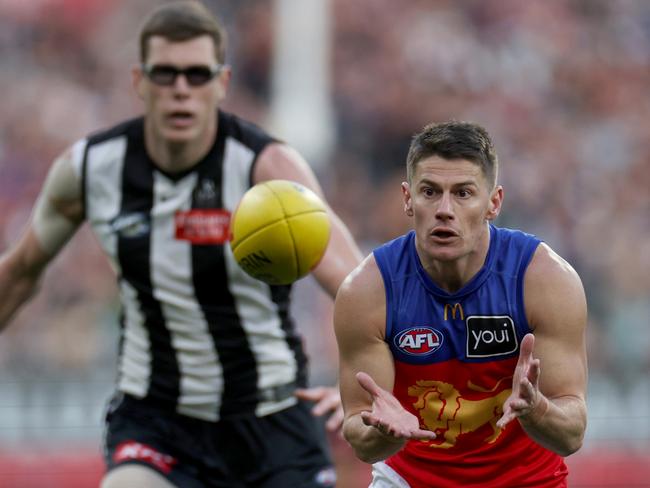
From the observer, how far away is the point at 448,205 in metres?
4.35

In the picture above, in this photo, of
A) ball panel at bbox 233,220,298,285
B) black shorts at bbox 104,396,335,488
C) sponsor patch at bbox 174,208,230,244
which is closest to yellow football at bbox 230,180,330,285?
ball panel at bbox 233,220,298,285

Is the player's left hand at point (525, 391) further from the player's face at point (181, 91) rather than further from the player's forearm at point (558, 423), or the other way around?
the player's face at point (181, 91)

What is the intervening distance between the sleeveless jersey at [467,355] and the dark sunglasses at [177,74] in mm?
1675

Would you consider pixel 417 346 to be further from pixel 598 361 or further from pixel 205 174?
pixel 598 361

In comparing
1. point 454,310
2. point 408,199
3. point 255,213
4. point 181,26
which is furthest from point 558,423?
point 181,26

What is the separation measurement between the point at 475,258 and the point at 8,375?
725cm

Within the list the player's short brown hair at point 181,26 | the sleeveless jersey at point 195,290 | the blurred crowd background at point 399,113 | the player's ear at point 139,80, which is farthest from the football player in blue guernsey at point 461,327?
the blurred crowd background at point 399,113

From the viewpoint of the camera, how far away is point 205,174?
19.6 feet

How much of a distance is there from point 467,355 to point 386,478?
2.32 ft

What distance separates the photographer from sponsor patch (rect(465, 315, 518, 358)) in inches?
179

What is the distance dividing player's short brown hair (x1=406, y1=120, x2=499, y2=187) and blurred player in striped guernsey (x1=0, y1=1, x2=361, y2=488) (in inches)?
49.1

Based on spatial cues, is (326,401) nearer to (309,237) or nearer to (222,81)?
(309,237)

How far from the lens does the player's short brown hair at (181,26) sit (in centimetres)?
604

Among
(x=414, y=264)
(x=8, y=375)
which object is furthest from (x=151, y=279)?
(x=8, y=375)
